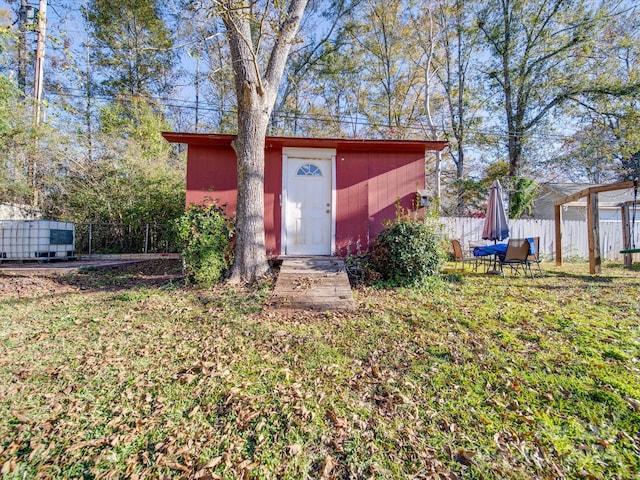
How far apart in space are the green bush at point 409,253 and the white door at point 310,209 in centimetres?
160

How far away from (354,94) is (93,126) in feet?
40.5

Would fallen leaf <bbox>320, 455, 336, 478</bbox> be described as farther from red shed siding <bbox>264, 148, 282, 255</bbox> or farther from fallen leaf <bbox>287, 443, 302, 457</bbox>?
red shed siding <bbox>264, 148, 282, 255</bbox>

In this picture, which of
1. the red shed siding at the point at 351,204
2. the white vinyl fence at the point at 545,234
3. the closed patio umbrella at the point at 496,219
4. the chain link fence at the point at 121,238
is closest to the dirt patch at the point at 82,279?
the chain link fence at the point at 121,238

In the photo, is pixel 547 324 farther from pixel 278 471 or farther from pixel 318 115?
pixel 318 115

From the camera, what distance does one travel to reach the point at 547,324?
335cm

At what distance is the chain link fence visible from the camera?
354 inches

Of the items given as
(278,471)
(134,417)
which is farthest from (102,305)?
(278,471)

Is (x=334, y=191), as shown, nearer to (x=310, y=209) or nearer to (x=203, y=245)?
(x=310, y=209)

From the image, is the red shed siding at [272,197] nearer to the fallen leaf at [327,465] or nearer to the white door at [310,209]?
the white door at [310,209]

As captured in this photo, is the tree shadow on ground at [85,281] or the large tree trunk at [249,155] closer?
the tree shadow on ground at [85,281]

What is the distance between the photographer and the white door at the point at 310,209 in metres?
6.43

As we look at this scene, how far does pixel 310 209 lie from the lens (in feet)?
21.2

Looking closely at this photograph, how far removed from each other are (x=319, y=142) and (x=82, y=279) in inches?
227

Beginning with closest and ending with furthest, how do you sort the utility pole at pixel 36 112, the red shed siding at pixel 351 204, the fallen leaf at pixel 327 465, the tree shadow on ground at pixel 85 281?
the fallen leaf at pixel 327 465, the tree shadow on ground at pixel 85 281, the red shed siding at pixel 351 204, the utility pole at pixel 36 112
